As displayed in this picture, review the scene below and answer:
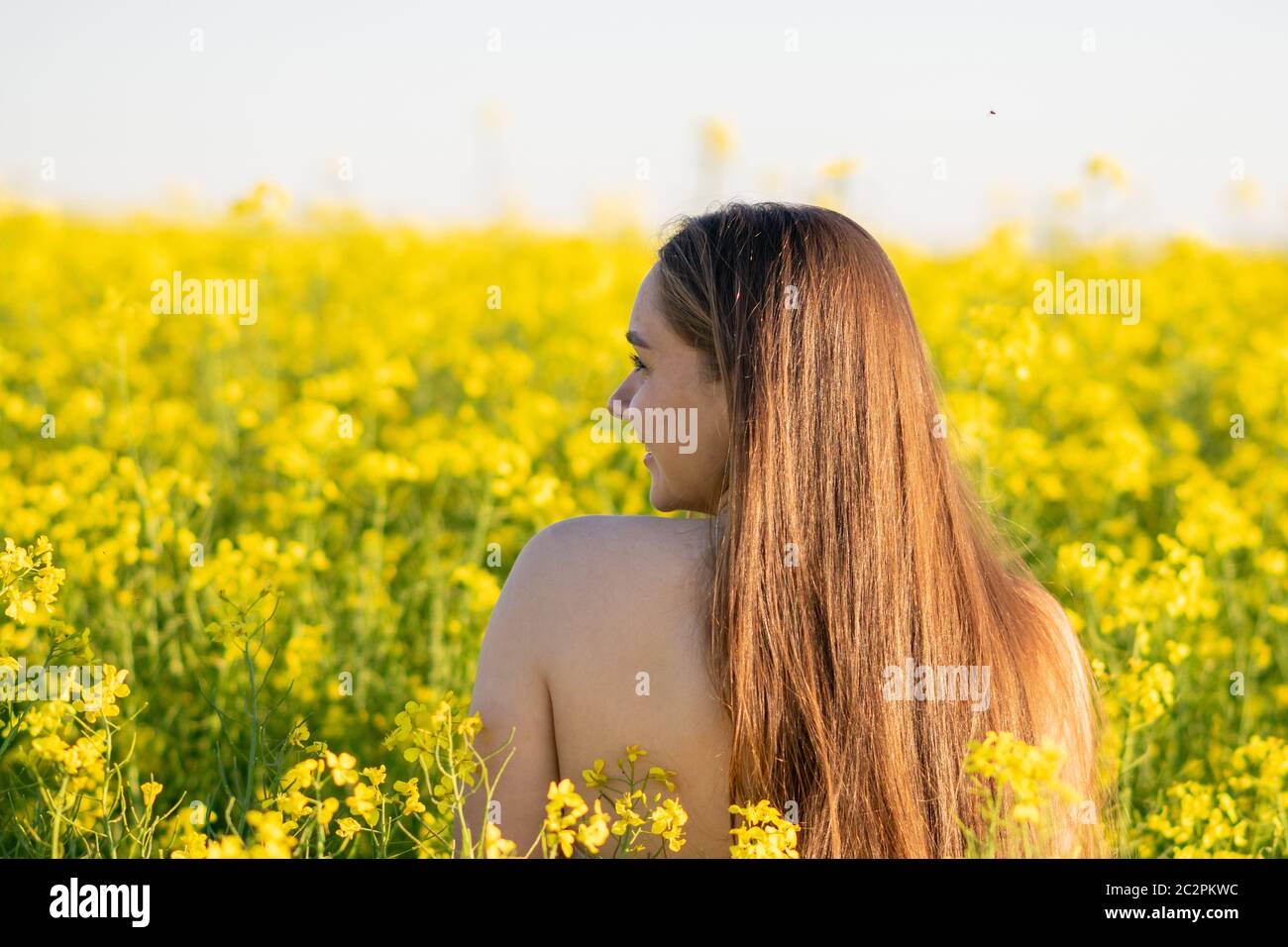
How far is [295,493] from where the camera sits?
10.4ft

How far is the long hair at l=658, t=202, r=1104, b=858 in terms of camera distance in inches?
59.6

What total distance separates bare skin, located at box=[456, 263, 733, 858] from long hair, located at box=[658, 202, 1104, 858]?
0.05m

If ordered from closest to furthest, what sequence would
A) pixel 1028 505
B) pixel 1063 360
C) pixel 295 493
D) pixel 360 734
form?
1. pixel 360 734
2. pixel 295 493
3. pixel 1028 505
4. pixel 1063 360

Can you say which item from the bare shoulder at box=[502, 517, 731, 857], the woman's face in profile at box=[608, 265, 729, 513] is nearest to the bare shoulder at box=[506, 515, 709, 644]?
the bare shoulder at box=[502, 517, 731, 857]

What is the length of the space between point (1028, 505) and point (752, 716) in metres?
2.59

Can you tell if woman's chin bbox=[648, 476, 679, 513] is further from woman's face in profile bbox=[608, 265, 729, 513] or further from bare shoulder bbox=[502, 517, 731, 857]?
bare shoulder bbox=[502, 517, 731, 857]

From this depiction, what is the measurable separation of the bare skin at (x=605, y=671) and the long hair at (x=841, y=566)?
0.05m

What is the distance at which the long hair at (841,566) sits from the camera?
59.6 inches

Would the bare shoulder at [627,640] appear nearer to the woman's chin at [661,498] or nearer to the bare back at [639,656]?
the bare back at [639,656]

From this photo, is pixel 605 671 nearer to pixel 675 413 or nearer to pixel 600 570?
pixel 600 570

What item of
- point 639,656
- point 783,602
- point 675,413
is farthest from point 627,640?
point 675,413

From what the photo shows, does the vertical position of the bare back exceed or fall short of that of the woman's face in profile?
it falls short
